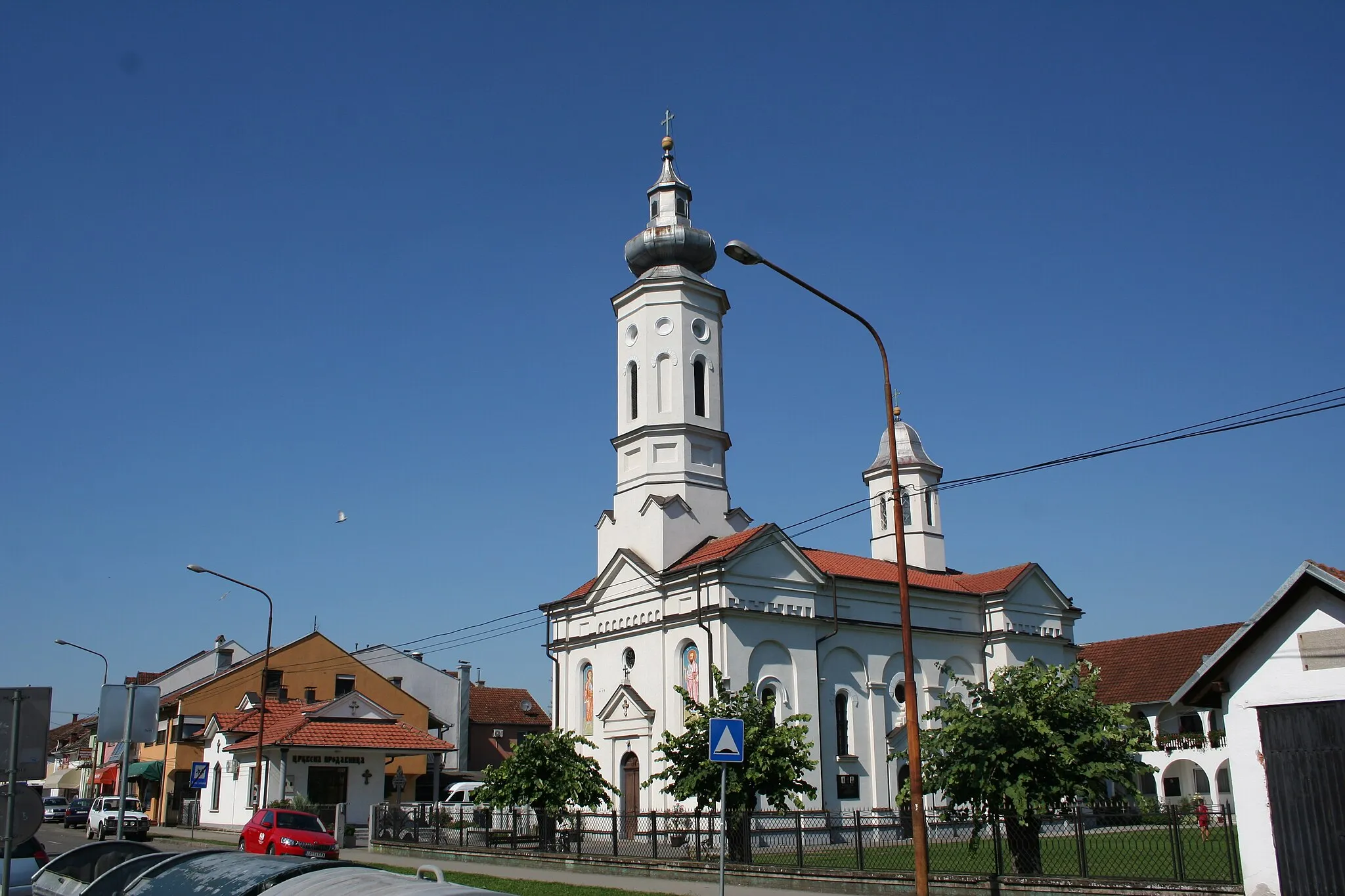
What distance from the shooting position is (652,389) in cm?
3862

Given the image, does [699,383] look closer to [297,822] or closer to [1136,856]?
[297,822]

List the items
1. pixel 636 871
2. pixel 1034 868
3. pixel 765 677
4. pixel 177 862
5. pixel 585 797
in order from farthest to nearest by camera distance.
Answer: pixel 765 677 → pixel 585 797 → pixel 636 871 → pixel 1034 868 → pixel 177 862

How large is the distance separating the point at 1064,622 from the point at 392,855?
27.6 metres

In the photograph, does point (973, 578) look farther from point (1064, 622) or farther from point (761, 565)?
point (761, 565)

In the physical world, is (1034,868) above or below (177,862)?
below

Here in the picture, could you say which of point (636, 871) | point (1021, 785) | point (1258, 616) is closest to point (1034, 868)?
point (1021, 785)

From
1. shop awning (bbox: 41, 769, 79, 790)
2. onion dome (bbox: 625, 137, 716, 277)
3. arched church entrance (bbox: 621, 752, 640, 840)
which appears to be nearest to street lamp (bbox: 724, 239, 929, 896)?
arched church entrance (bbox: 621, 752, 640, 840)

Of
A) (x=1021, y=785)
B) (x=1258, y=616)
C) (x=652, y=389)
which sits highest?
(x=652, y=389)

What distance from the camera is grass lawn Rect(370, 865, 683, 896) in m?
19.7

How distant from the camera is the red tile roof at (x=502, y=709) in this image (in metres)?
63.3

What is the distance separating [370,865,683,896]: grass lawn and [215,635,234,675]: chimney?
47639 millimetres

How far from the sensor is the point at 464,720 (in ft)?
202

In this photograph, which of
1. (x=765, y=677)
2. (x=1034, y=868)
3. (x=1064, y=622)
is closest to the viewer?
(x=1034, y=868)

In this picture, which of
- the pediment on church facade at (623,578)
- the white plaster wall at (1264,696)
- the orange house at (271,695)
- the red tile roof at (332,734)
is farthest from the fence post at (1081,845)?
the orange house at (271,695)
